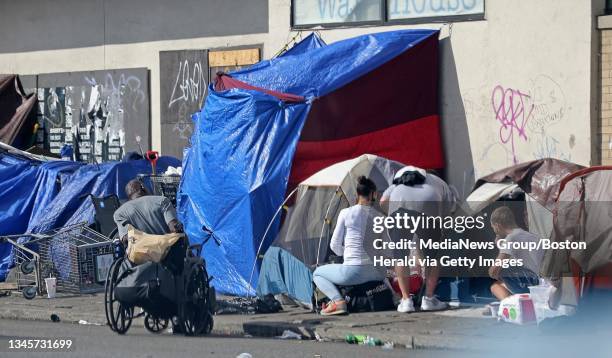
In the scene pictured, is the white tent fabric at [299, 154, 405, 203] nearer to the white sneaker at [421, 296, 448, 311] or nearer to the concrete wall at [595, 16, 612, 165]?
the white sneaker at [421, 296, 448, 311]

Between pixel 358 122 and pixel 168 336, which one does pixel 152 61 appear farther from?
pixel 168 336

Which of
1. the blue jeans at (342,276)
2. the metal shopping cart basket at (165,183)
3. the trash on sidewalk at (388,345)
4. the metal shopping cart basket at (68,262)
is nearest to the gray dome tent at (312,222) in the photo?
the blue jeans at (342,276)

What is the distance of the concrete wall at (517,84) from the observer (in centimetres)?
1584

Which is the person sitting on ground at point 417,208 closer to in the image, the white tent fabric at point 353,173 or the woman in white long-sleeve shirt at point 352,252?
the woman in white long-sleeve shirt at point 352,252

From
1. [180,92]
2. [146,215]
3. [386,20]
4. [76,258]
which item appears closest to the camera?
[146,215]

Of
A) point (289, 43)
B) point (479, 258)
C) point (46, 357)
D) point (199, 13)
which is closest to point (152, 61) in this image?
point (199, 13)

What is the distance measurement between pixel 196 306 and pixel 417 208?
281 cm

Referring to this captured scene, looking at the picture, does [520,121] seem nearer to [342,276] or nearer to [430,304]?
[430,304]

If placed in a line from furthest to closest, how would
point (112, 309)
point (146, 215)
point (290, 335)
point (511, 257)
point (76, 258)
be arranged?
1. point (76, 258)
2. point (511, 257)
3. point (146, 215)
4. point (290, 335)
5. point (112, 309)

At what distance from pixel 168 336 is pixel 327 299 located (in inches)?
83.5

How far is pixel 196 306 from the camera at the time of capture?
13.4 metres

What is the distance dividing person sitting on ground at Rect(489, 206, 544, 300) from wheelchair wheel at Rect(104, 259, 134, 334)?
4.04 meters

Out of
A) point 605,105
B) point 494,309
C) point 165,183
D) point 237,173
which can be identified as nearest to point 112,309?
point 237,173

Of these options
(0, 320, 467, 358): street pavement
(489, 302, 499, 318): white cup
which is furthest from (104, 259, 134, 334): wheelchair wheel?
(489, 302, 499, 318): white cup
